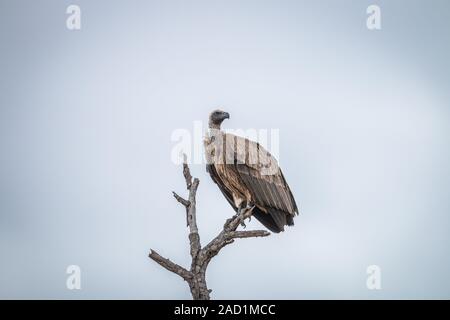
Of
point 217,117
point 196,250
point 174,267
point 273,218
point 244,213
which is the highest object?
point 217,117

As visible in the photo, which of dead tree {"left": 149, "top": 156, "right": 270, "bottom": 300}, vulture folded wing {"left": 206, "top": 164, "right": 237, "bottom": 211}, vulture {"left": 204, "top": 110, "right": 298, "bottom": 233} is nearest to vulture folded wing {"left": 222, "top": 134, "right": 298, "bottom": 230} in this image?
vulture {"left": 204, "top": 110, "right": 298, "bottom": 233}

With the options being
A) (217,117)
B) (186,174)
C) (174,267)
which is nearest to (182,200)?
(186,174)

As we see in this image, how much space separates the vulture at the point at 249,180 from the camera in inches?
501

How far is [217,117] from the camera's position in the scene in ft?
46.1

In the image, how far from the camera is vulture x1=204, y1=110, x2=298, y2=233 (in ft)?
41.8

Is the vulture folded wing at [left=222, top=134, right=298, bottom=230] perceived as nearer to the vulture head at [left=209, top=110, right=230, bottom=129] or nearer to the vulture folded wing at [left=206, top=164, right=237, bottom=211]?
the vulture folded wing at [left=206, top=164, right=237, bottom=211]

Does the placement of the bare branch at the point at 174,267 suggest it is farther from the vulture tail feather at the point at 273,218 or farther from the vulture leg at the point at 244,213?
the vulture tail feather at the point at 273,218

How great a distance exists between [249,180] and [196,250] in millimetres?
3646

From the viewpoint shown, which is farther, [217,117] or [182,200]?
[217,117]

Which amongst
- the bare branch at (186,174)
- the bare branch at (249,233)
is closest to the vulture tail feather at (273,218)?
the bare branch at (249,233)

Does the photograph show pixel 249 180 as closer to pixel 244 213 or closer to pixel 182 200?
pixel 244 213
